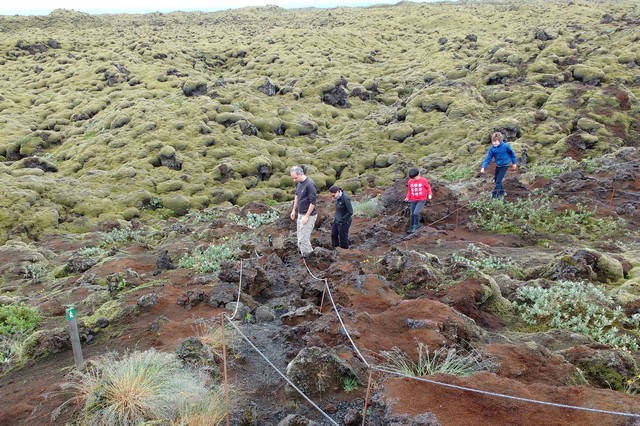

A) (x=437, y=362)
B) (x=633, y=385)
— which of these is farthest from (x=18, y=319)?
(x=633, y=385)

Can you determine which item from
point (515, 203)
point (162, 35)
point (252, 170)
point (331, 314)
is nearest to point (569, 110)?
point (515, 203)

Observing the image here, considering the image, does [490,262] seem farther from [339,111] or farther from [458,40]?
[458,40]

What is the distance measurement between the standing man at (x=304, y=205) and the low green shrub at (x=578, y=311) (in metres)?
4.51

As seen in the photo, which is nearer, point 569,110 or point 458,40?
point 569,110

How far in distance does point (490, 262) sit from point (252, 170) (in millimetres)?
15575

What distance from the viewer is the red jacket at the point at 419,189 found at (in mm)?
12492

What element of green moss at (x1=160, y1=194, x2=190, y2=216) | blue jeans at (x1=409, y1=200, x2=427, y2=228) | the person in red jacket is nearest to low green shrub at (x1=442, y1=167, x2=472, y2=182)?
blue jeans at (x1=409, y1=200, x2=427, y2=228)

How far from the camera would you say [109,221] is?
1833 cm

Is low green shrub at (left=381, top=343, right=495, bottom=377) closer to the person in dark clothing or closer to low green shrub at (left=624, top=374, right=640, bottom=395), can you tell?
low green shrub at (left=624, top=374, right=640, bottom=395)

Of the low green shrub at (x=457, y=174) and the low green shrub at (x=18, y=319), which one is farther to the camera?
the low green shrub at (x=457, y=174)

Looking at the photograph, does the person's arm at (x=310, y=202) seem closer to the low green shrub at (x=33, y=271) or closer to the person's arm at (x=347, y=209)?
the person's arm at (x=347, y=209)

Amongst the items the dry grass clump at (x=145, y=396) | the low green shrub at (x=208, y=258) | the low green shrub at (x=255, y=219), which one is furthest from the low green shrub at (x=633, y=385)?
the low green shrub at (x=255, y=219)

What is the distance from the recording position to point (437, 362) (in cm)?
578

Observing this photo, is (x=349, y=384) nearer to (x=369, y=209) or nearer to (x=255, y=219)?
(x=369, y=209)
